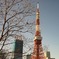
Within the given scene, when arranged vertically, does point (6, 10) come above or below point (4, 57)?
above

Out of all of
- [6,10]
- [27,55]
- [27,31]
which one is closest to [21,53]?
[27,55]

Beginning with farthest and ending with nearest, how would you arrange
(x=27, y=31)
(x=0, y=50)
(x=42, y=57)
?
(x=42, y=57) < (x=27, y=31) < (x=0, y=50)

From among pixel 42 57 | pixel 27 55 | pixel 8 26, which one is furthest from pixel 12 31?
pixel 42 57

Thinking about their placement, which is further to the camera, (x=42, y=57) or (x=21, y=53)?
(x=42, y=57)

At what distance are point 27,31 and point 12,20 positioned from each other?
1.28 m

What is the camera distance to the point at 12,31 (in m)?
10.9

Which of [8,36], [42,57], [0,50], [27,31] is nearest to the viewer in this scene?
[0,50]

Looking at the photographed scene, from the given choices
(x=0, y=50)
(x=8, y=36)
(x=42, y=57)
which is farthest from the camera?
(x=42, y=57)

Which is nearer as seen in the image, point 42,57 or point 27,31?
point 27,31

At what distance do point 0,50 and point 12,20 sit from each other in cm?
236

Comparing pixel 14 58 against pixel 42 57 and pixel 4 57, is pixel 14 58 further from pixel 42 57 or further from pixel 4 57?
pixel 42 57

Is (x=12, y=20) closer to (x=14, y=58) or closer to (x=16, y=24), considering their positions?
(x=16, y=24)

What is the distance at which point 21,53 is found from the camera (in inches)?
410

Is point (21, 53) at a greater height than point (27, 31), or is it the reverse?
point (27, 31)
